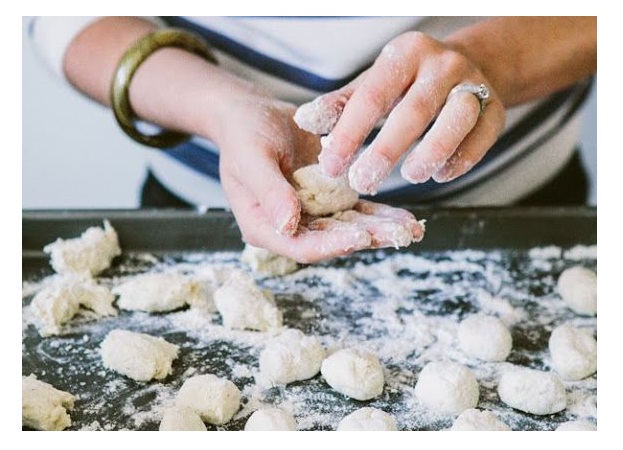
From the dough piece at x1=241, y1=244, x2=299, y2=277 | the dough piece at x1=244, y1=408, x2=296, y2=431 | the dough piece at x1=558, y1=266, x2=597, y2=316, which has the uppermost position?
the dough piece at x1=558, y1=266, x2=597, y2=316

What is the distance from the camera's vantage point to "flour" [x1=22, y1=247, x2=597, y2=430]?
933 millimetres

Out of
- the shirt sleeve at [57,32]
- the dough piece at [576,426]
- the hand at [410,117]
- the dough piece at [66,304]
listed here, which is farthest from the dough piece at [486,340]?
the shirt sleeve at [57,32]

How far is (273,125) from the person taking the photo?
3.26 feet

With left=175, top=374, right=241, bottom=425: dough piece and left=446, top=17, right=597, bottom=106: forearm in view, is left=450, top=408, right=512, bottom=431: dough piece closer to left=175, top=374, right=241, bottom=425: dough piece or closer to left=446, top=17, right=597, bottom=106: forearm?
left=175, top=374, right=241, bottom=425: dough piece

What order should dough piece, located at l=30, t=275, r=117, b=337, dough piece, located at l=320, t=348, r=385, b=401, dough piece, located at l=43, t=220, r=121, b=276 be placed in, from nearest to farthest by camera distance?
dough piece, located at l=320, t=348, r=385, b=401 < dough piece, located at l=30, t=275, r=117, b=337 < dough piece, located at l=43, t=220, r=121, b=276

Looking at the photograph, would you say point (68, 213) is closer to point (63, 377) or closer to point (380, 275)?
point (63, 377)

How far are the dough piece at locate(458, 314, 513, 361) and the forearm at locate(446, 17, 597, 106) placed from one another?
32 cm

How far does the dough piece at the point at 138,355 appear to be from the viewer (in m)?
0.95

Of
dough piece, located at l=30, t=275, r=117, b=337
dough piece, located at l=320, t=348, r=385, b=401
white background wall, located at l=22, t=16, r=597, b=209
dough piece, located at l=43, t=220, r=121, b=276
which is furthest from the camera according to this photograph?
white background wall, located at l=22, t=16, r=597, b=209

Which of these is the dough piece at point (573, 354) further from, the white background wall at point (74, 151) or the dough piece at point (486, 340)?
the white background wall at point (74, 151)

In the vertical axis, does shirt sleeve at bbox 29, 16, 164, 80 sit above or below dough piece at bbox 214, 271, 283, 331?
above

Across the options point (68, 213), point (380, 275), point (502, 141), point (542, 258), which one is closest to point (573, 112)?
point (502, 141)

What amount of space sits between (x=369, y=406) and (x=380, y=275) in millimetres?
282

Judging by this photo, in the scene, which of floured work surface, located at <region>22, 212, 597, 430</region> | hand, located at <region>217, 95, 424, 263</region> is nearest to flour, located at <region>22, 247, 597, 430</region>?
floured work surface, located at <region>22, 212, 597, 430</region>
